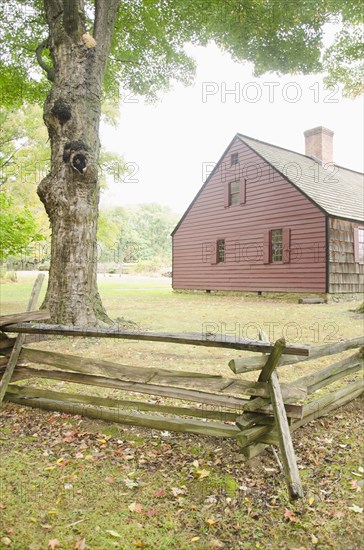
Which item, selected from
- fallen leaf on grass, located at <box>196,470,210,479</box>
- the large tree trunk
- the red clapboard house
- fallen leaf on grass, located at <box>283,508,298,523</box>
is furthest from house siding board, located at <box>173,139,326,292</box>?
fallen leaf on grass, located at <box>283,508,298,523</box>

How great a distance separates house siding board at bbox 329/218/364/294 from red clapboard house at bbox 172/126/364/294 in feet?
0.14

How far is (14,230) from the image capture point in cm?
1237

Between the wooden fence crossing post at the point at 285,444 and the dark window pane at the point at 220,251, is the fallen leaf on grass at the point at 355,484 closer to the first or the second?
the wooden fence crossing post at the point at 285,444

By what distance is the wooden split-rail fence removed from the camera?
11.0 feet

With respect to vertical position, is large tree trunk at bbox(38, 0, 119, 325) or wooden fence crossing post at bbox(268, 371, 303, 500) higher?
large tree trunk at bbox(38, 0, 119, 325)

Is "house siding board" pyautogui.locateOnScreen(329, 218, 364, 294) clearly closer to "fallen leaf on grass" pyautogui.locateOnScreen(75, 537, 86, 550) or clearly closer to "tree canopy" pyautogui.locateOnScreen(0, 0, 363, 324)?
"tree canopy" pyautogui.locateOnScreen(0, 0, 363, 324)

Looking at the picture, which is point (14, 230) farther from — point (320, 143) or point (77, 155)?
point (320, 143)

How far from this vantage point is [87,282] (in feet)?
26.9

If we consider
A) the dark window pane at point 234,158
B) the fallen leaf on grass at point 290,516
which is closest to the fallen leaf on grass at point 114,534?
the fallen leaf on grass at point 290,516

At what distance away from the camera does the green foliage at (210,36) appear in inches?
433

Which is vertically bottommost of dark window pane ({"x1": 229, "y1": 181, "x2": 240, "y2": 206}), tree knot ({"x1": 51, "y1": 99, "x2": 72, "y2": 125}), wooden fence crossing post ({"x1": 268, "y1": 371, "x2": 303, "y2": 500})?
wooden fence crossing post ({"x1": 268, "y1": 371, "x2": 303, "y2": 500})

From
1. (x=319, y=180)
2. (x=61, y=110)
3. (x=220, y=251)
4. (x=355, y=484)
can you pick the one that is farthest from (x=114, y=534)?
(x=319, y=180)

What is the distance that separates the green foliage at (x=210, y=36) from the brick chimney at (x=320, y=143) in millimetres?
9870

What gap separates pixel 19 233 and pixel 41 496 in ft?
35.0
